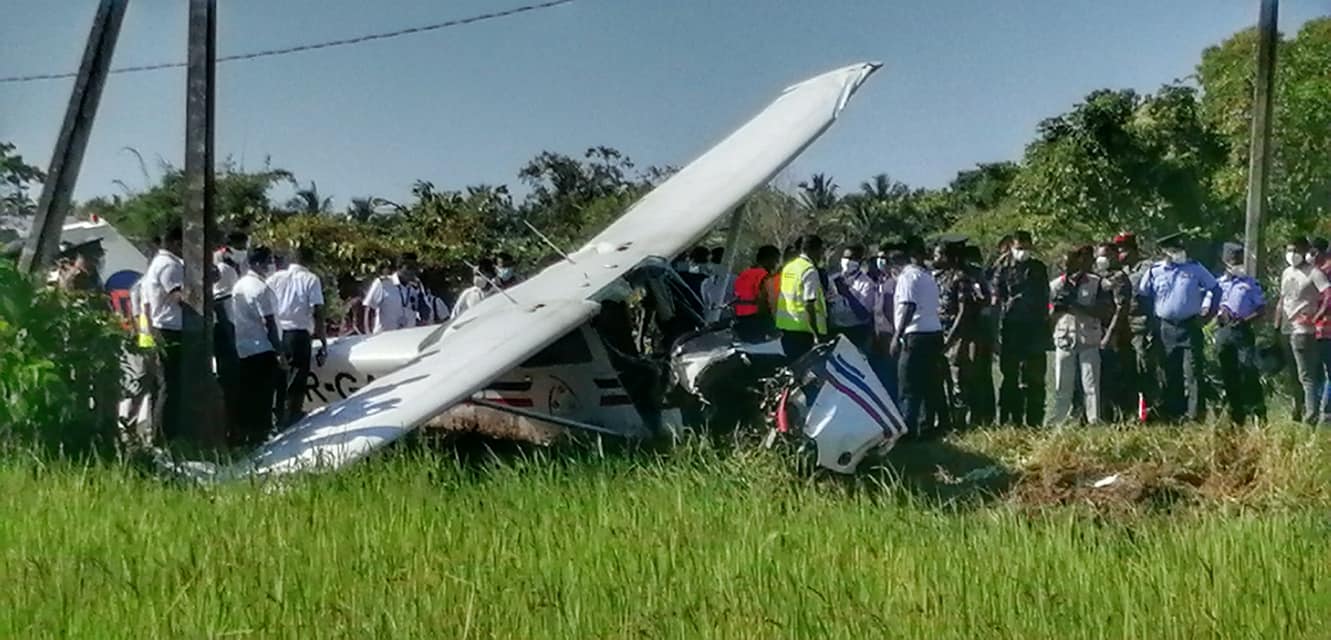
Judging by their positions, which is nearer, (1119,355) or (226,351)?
(226,351)

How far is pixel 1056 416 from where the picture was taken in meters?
12.5

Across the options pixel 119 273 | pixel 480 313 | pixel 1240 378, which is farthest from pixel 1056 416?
pixel 119 273

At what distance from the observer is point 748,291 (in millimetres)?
12055

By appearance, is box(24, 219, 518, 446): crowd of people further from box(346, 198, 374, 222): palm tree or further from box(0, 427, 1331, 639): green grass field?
box(346, 198, 374, 222): palm tree

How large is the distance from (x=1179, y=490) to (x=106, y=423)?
6.59 metres

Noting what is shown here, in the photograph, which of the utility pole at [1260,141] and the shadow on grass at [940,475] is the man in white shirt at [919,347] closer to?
the shadow on grass at [940,475]

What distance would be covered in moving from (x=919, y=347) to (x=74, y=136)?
Result: 6.36m

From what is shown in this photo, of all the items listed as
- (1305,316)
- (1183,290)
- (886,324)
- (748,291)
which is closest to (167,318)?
(748,291)

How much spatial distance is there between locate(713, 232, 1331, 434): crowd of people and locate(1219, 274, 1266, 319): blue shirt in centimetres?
1

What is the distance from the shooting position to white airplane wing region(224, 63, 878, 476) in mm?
9008

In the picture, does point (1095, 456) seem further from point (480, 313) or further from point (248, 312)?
point (248, 312)

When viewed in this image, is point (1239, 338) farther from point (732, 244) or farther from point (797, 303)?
point (732, 244)

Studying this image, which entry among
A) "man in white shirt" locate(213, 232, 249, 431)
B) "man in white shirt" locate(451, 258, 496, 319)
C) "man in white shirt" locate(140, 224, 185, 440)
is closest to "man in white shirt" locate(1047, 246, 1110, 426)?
"man in white shirt" locate(451, 258, 496, 319)

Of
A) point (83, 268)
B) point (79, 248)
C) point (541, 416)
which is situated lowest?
point (541, 416)
